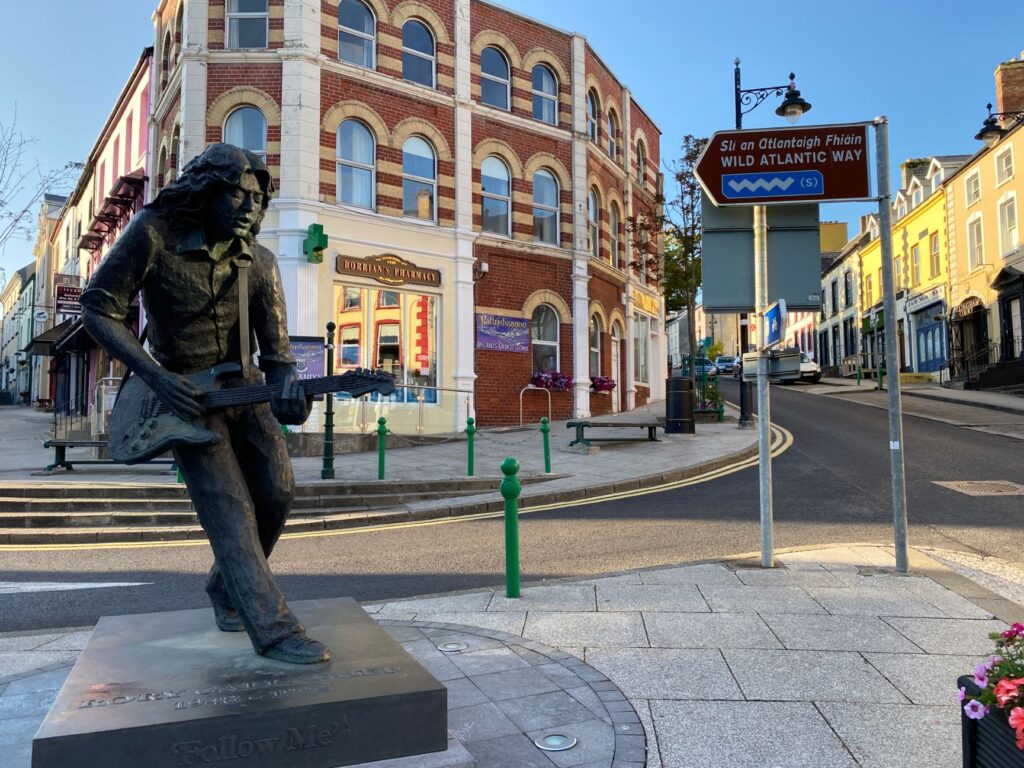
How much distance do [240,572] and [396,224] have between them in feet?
53.0

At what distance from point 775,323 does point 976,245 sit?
32.8 metres

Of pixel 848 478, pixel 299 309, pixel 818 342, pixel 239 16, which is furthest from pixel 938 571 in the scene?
pixel 818 342

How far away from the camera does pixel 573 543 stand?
8.03m

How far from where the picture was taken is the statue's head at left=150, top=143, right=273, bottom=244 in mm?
3172

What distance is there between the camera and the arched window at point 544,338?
21047 millimetres

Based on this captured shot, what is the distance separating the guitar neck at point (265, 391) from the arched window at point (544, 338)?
17.8 meters

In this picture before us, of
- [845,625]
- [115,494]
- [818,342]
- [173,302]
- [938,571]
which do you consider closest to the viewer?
[173,302]

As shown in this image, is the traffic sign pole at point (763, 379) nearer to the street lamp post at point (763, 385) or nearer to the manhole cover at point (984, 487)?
the street lamp post at point (763, 385)

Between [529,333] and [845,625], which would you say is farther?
[529,333]

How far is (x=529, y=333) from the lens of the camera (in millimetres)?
20594

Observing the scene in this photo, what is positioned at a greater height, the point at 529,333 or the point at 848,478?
the point at 529,333

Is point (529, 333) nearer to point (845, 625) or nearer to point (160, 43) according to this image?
point (160, 43)

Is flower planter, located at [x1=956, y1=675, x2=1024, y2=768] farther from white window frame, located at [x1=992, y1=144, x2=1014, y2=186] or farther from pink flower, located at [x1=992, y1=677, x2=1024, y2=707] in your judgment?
white window frame, located at [x1=992, y1=144, x2=1014, y2=186]

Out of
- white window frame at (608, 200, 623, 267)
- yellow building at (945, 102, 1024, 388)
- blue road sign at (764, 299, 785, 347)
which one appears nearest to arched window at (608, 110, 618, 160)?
white window frame at (608, 200, 623, 267)
